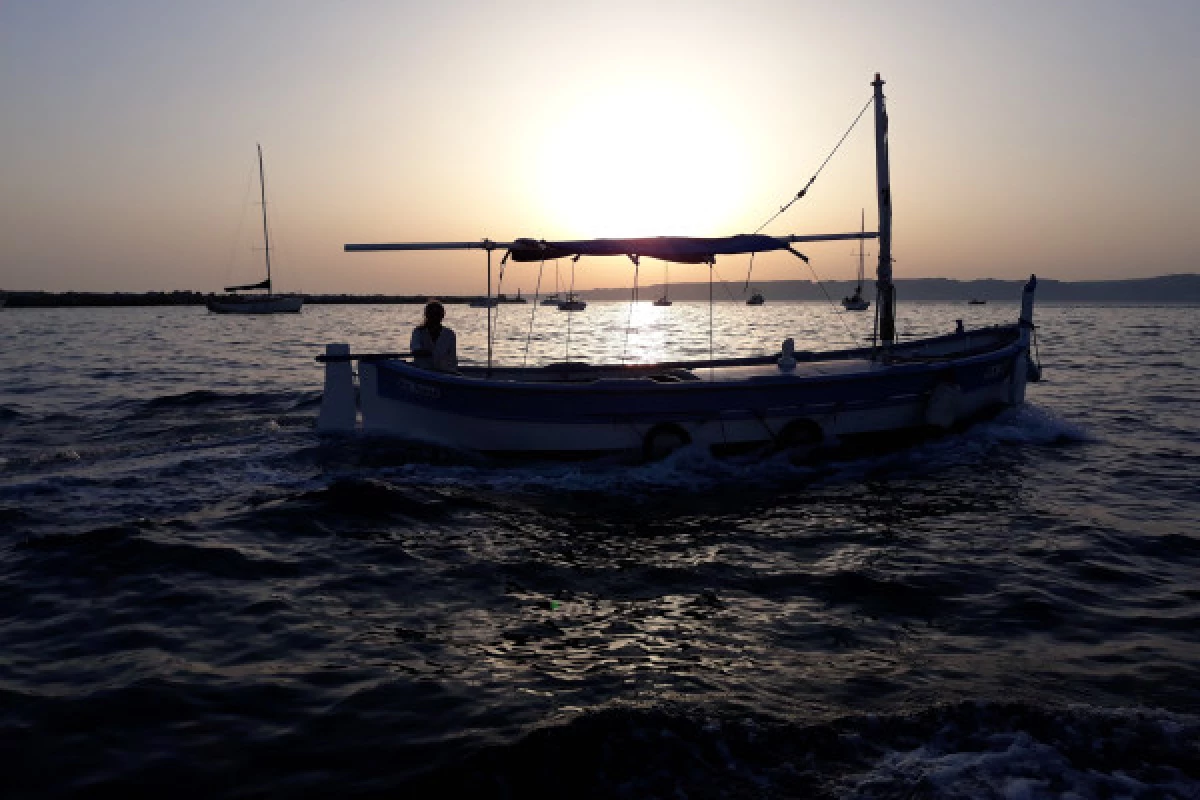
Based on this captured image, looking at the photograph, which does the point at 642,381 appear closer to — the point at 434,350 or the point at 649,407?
the point at 649,407

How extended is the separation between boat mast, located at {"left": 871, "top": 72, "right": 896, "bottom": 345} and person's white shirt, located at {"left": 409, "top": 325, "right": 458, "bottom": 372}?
9016 mm

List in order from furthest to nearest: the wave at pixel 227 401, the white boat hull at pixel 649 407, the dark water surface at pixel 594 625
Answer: the wave at pixel 227 401 → the white boat hull at pixel 649 407 → the dark water surface at pixel 594 625

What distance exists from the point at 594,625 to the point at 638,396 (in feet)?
21.9

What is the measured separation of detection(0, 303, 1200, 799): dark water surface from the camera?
4703mm

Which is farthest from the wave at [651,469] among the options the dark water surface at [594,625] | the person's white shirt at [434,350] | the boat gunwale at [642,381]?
the person's white shirt at [434,350]

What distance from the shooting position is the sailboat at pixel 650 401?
1317cm

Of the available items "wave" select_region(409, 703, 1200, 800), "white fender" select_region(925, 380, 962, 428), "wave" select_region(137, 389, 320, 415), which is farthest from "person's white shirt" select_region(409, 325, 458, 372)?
"wave" select_region(409, 703, 1200, 800)

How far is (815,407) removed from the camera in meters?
13.8

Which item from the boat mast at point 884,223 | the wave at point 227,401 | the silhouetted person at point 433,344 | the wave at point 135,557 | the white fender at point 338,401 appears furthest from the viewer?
the wave at point 227,401

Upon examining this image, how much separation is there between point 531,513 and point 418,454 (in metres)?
3.84

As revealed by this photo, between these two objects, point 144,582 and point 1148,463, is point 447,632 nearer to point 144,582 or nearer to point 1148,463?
point 144,582

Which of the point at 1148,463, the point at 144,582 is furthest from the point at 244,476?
the point at 1148,463

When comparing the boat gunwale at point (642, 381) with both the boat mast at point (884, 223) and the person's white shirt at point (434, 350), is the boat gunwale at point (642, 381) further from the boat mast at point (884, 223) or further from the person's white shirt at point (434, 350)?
the boat mast at point (884, 223)

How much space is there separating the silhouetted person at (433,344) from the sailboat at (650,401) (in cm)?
36
